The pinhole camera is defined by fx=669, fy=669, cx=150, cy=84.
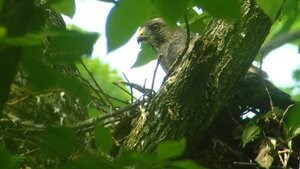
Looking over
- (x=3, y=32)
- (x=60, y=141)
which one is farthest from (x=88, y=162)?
(x=3, y=32)

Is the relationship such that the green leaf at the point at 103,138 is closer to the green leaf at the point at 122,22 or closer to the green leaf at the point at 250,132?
the green leaf at the point at 122,22

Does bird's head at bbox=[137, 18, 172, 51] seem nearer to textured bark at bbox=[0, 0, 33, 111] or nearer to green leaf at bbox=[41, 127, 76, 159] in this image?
green leaf at bbox=[41, 127, 76, 159]

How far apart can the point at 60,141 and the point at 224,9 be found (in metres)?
0.44

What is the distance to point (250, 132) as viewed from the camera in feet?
9.68

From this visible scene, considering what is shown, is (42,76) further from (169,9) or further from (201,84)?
(201,84)

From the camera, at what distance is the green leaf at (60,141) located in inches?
53.7

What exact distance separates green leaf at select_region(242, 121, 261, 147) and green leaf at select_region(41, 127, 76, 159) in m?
1.59

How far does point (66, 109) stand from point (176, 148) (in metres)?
1.54

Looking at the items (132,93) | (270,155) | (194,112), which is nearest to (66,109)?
(132,93)

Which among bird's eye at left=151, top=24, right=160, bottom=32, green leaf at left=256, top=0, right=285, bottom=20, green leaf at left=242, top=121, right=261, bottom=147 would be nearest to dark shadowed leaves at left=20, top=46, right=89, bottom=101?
green leaf at left=256, top=0, right=285, bottom=20

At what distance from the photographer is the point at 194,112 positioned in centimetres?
261

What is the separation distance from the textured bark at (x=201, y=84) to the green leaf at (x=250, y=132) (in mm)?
217

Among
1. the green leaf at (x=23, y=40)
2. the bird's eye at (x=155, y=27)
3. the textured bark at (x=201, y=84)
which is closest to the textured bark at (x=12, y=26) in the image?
the green leaf at (x=23, y=40)

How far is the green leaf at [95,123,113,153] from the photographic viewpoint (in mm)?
1447
